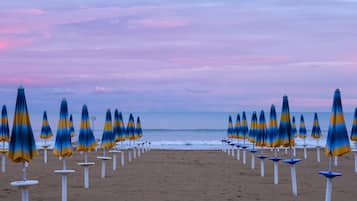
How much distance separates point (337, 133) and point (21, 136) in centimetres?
531

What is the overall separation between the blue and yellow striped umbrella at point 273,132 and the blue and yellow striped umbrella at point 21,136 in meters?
6.43

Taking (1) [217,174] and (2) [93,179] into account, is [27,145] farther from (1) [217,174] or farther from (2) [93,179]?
(1) [217,174]

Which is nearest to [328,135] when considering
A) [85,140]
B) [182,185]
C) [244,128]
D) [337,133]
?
[337,133]

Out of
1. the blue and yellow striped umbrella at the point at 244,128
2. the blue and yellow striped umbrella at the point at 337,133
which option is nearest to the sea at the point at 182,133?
the blue and yellow striped umbrella at the point at 244,128

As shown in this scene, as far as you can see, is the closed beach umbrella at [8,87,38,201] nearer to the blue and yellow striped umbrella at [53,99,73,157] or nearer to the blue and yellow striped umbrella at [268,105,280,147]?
the blue and yellow striped umbrella at [53,99,73,157]

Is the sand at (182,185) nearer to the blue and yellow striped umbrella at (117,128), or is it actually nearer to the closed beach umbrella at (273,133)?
the closed beach umbrella at (273,133)

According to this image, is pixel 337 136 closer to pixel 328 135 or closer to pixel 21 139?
pixel 328 135

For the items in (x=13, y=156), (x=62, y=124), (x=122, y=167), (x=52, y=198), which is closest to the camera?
(x=13, y=156)

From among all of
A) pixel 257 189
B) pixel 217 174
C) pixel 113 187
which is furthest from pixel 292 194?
pixel 217 174

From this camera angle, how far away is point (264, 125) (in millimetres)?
18656

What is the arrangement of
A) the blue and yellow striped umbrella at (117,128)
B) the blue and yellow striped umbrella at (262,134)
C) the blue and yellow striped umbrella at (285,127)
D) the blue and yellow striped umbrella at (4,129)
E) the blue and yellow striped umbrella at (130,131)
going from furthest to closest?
the blue and yellow striped umbrella at (130,131), the blue and yellow striped umbrella at (117,128), the blue and yellow striped umbrella at (4,129), the blue and yellow striped umbrella at (262,134), the blue and yellow striped umbrella at (285,127)

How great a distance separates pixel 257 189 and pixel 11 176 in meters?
7.89

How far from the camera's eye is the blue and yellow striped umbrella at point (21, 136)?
31.9ft

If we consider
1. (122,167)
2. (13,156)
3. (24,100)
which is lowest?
(122,167)
